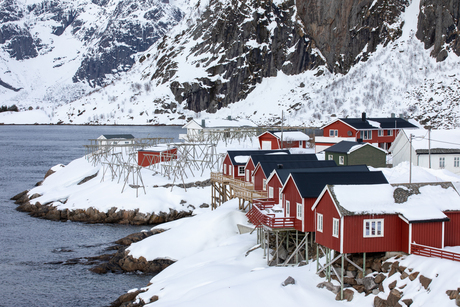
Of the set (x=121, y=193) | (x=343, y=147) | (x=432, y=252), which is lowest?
(x=121, y=193)

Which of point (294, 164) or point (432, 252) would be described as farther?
point (294, 164)

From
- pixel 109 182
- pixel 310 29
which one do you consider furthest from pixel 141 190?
pixel 310 29

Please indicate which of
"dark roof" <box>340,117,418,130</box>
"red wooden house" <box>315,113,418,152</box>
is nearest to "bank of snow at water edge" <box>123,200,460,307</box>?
"red wooden house" <box>315,113,418,152</box>

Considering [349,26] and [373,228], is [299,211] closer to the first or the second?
[373,228]

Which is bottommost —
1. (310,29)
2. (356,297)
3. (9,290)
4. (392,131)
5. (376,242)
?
(9,290)

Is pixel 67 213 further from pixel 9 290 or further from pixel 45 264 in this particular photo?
pixel 9 290

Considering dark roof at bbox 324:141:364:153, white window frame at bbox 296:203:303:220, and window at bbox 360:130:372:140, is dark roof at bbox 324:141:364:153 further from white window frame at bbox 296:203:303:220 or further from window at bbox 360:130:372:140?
white window frame at bbox 296:203:303:220

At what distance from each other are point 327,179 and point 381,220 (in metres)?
5.26

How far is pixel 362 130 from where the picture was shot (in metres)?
58.2

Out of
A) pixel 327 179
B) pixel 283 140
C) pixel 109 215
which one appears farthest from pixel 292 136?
pixel 327 179

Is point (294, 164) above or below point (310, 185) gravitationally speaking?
above

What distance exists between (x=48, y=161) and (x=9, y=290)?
7509cm

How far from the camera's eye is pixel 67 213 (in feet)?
161

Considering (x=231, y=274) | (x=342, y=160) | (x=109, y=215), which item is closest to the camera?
(x=231, y=274)
